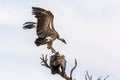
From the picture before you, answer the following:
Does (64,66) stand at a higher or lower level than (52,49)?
lower

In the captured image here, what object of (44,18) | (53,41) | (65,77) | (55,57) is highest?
(44,18)

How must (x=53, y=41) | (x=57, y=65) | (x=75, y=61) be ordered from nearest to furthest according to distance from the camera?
(x=57, y=65) < (x=53, y=41) < (x=75, y=61)

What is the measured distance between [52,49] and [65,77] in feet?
2.03

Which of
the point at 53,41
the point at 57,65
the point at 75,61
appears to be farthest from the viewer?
the point at 75,61

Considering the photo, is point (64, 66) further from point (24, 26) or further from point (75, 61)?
point (24, 26)

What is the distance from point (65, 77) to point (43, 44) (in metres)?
0.79

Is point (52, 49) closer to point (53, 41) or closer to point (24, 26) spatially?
point (53, 41)

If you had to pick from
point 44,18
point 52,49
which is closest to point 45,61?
point 52,49

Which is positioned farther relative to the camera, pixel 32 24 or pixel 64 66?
pixel 32 24

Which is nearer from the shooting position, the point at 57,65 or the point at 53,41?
the point at 57,65

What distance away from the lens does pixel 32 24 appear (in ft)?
18.0

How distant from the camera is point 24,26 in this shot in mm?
5488

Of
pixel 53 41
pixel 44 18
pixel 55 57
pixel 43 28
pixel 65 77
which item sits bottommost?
pixel 65 77

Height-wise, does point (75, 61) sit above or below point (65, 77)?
above
